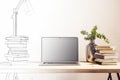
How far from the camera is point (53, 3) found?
2.43 metres

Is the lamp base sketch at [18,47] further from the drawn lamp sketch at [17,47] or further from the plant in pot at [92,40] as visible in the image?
the plant in pot at [92,40]

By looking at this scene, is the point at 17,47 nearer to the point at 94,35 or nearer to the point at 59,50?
the point at 59,50

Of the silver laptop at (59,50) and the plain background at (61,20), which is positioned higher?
the plain background at (61,20)

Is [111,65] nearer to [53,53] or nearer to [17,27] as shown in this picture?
[53,53]

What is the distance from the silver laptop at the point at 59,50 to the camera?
211 cm

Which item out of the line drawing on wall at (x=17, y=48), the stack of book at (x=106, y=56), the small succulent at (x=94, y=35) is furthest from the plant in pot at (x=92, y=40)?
the line drawing on wall at (x=17, y=48)

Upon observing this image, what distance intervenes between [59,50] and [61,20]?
447 millimetres

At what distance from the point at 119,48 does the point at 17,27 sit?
3.69ft

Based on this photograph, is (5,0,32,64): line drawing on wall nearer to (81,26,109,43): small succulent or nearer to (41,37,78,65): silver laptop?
(41,37,78,65): silver laptop

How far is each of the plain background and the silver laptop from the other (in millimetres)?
317

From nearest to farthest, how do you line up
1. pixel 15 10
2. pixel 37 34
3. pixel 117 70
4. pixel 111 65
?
pixel 117 70, pixel 111 65, pixel 15 10, pixel 37 34

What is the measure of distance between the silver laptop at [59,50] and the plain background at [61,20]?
1.04ft

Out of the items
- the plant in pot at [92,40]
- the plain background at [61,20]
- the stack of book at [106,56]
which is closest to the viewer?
the stack of book at [106,56]

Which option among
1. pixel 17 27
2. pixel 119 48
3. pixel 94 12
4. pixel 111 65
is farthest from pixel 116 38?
pixel 17 27
